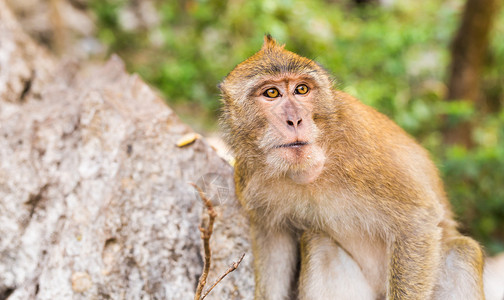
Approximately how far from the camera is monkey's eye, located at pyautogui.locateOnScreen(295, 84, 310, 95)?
2559 millimetres

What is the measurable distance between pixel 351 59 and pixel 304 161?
206 inches

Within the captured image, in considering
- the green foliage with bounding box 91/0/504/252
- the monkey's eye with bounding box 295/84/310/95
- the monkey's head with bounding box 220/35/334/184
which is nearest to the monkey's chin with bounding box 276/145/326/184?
the monkey's head with bounding box 220/35/334/184

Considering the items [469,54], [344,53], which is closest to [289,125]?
[344,53]

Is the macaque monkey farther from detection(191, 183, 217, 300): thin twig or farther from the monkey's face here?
detection(191, 183, 217, 300): thin twig

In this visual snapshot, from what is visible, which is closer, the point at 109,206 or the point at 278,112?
the point at 278,112

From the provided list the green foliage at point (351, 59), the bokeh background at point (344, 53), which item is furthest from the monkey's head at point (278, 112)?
the bokeh background at point (344, 53)

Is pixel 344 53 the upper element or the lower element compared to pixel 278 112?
upper

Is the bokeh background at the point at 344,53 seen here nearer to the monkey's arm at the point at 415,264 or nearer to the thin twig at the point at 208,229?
the monkey's arm at the point at 415,264

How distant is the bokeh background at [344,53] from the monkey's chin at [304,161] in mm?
3279

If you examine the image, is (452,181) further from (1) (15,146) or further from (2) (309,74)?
(1) (15,146)

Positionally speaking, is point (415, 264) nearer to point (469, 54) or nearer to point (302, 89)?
point (302, 89)

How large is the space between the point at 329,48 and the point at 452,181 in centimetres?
252

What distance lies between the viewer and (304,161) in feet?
7.75

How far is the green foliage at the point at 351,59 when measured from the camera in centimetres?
610
